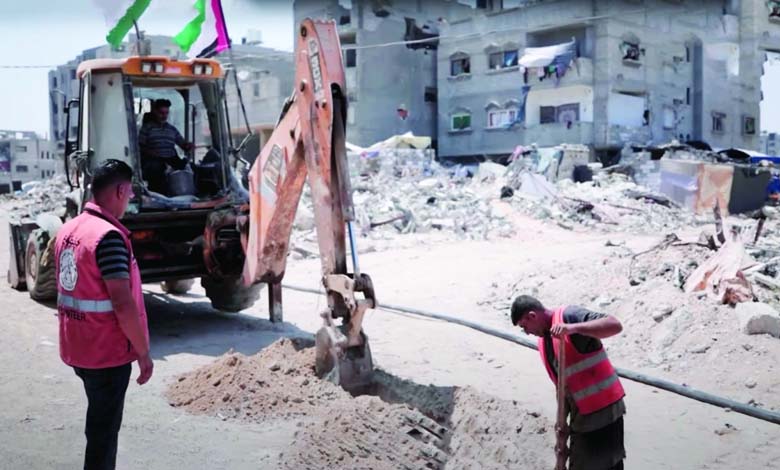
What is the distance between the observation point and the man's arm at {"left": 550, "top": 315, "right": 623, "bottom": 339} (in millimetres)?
3326

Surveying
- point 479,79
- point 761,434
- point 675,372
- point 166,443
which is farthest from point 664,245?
point 479,79

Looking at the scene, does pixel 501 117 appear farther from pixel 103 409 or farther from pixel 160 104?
pixel 103 409

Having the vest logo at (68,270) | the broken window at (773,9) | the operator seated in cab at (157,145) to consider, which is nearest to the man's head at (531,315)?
the vest logo at (68,270)

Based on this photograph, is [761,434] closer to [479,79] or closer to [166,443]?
[166,443]

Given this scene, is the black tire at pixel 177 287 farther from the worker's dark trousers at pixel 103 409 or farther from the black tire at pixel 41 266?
the worker's dark trousers at pixel 103 409

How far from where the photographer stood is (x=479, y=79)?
117ft

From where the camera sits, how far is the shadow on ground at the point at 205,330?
7203mm

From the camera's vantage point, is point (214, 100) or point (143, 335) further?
point (214, 100)

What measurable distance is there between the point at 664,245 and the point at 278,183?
18.6 ft

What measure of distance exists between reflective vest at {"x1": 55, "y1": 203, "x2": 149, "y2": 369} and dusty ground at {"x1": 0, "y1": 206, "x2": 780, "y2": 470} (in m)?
1.25

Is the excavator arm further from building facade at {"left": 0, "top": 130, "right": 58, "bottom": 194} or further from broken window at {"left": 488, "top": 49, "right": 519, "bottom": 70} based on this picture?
building facade at {"left": 0, "top": 130, "right": 58, "bottom": 194}

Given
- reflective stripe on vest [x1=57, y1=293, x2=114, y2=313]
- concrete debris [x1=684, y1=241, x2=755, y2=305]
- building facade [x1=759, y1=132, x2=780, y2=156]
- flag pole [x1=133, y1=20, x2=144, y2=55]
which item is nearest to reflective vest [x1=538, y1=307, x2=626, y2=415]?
reflective stripe on vest [x1=57, y1=293, x2=114, y2=313]

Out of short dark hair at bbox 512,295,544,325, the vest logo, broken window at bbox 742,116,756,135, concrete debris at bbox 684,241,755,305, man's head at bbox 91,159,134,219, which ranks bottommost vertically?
concrete debris at bbox 684,241,755,305

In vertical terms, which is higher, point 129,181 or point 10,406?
point 129,181
